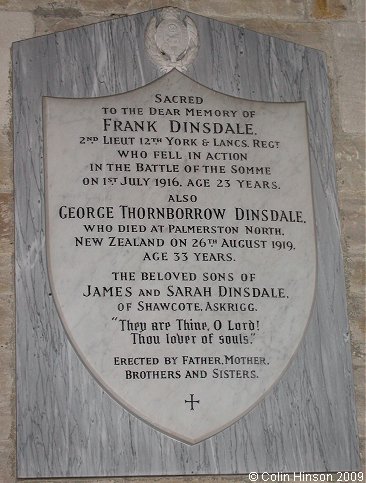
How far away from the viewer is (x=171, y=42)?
4.79 m

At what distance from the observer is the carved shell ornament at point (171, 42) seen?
4.78 meters

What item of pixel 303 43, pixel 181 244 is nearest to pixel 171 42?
pixel 303 43

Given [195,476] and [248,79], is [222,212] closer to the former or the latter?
[248,79]

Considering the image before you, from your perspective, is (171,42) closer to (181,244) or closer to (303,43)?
(303,43)

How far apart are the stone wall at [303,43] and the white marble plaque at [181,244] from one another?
15 cm

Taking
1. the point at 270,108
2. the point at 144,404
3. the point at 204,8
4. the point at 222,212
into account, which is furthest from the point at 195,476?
the point at 204,8

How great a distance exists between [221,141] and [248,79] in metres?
0.28

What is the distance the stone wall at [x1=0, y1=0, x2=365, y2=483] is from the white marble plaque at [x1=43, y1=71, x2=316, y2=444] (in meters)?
0.15

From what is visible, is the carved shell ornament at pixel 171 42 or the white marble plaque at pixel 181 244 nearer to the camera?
the white marble plaque at pixel 181 244

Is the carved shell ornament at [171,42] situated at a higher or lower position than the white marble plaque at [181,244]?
higher

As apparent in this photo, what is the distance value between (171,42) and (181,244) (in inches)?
31.0

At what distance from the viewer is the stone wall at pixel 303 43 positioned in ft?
14.5

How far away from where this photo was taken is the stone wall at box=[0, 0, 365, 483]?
4434mm

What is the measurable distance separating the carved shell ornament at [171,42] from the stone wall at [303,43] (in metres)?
0.11
